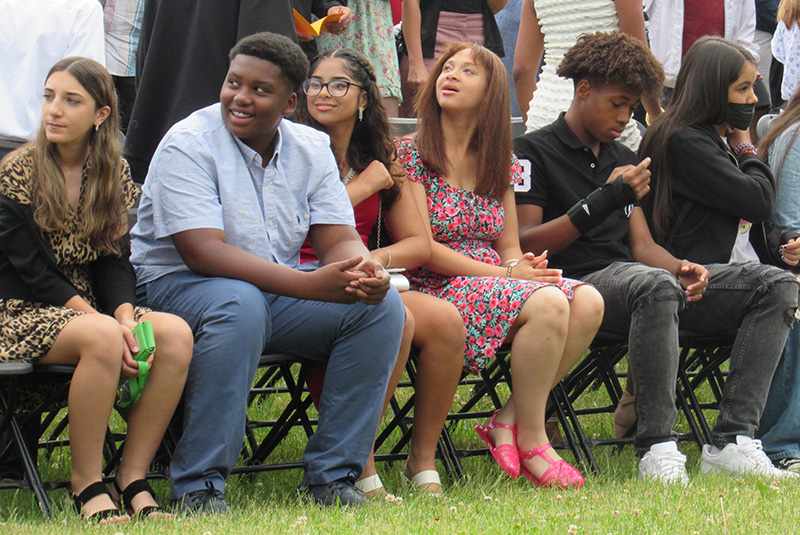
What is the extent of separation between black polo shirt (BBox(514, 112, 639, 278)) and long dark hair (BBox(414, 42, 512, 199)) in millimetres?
198

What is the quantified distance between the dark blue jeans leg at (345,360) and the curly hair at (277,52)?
0.87 metres

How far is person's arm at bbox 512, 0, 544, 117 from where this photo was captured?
574 cm

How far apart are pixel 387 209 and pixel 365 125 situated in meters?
0.39

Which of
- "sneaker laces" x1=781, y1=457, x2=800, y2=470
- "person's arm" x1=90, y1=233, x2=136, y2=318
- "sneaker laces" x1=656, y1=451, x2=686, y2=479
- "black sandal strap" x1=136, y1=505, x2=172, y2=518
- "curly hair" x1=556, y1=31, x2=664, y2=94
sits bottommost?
"sneaker laces" x1=781, y1=457, x2=800, y2=470

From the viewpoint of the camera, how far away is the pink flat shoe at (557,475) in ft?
13.3

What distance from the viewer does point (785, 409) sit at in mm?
4785

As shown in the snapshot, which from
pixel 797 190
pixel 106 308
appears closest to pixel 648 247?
pixel 797 190

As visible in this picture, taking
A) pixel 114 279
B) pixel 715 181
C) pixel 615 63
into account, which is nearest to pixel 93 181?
pixel 114 279

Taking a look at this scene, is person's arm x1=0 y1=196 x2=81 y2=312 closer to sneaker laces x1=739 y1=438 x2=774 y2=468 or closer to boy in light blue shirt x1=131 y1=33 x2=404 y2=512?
boy in light blue shirt x1=131 y1=33 x2=404 y2=512

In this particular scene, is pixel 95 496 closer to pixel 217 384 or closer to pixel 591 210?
pixel 217 384

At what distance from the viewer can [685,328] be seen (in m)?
4.77

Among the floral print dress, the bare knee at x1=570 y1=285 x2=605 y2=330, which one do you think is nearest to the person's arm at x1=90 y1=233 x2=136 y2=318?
the floral print dress

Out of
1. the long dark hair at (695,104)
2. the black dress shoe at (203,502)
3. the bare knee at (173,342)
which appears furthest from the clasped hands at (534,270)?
the black dress shoe at (203,502)

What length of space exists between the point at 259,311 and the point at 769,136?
321 cm
